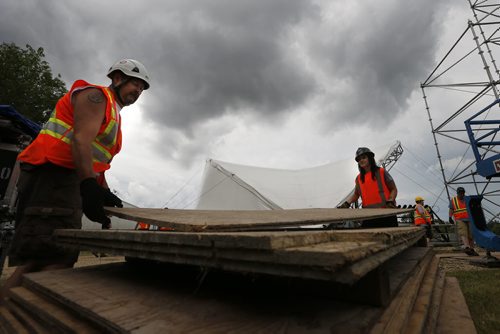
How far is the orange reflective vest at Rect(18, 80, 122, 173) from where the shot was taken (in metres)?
1.64

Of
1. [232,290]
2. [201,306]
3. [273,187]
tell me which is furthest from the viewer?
[273,187]

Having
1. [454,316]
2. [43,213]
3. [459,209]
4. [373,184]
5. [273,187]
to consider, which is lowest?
[454,316]

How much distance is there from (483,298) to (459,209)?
6.35 metres

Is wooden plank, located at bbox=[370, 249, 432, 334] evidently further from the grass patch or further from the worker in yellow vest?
the worker in yellow vest

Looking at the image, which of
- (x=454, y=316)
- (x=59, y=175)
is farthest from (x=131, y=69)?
(x=454, y=316)

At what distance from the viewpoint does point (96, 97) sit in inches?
65.6

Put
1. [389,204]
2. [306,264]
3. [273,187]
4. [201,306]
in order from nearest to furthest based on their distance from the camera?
1. [306,264]
2. [201,306]
3. [389,204]
4. [273,187]

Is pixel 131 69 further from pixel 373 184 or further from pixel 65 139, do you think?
pixel 373 184

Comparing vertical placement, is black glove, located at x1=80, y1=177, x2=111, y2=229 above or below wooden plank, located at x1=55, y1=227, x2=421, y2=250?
above

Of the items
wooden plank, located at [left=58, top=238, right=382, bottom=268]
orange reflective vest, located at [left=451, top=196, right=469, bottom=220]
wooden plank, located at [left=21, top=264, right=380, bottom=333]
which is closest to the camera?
wooden plank, located at [left=58, top=238, right=382, bottom=268]

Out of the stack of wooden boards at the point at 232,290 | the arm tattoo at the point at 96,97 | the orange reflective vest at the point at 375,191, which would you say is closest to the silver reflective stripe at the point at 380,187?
the orange reflective vest at the point at 375,191

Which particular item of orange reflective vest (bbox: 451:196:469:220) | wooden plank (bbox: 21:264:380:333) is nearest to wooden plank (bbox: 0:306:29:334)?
wooden plank (bbox: 21:264:380:333)

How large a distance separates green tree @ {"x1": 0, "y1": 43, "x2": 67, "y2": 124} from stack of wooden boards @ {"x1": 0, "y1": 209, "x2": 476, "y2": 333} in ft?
63.9

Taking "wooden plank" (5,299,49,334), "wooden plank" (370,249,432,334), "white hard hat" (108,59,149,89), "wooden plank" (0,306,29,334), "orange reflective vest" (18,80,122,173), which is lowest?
"wooden plank" (0,306,29,334)
